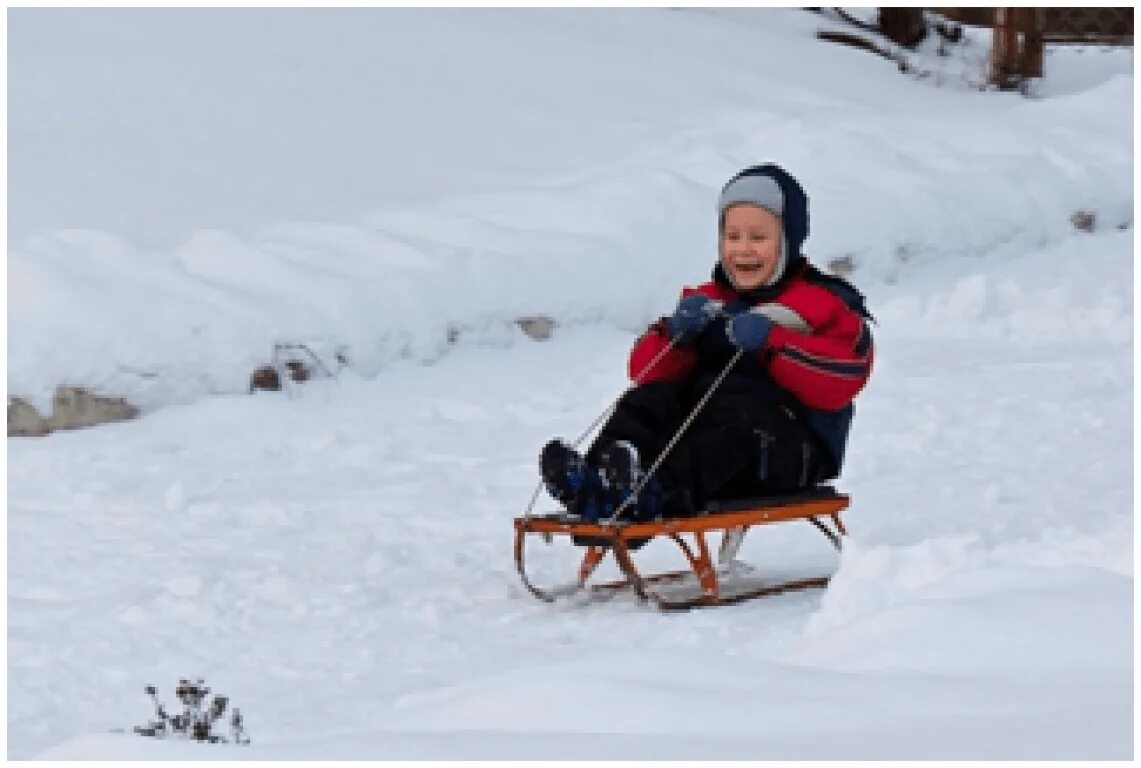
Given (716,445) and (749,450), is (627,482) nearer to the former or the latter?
(716,445)

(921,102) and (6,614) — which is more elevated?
(921,102)

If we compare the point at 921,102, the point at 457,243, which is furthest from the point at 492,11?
the point at 457,243

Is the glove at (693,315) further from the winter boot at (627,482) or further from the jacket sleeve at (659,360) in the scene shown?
the winter boot at (627,482)

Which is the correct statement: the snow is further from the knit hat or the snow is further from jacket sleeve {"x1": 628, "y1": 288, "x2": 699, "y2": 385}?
the knit hat

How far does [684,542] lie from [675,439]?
1.26 feet

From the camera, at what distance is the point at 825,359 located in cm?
648

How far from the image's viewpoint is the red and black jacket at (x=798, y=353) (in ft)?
21.3

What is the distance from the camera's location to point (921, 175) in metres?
14.3

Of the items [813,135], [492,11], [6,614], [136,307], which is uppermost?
[492,11]

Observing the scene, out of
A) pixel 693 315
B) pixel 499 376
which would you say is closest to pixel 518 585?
pixel 693 315

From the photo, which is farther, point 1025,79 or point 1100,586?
point 1025,79

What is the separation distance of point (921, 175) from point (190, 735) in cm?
1089

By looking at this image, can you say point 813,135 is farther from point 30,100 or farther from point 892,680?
point 892,680

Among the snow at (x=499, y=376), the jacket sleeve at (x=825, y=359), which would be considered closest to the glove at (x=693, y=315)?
the jacket sleeve at (x=825, y=359)
